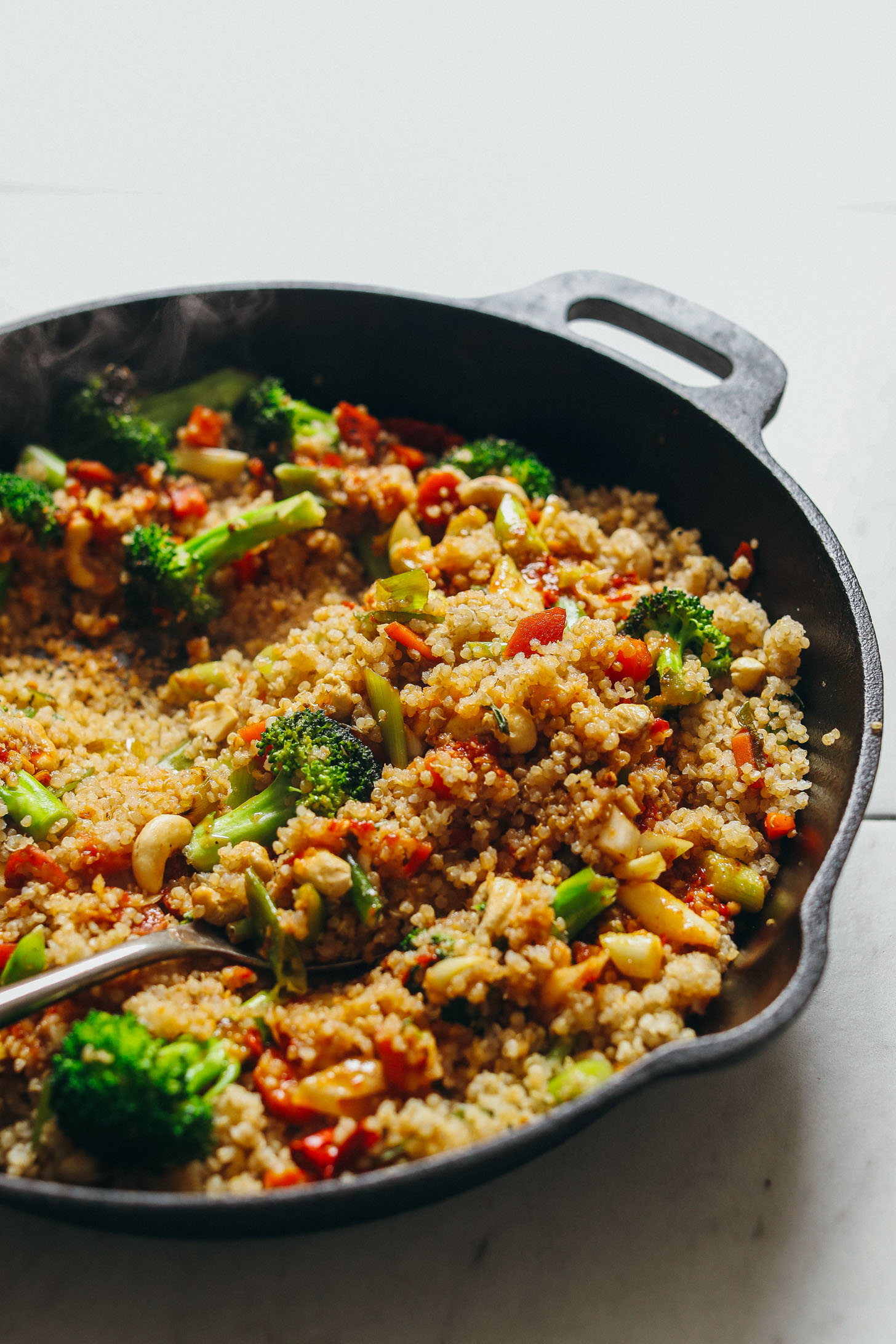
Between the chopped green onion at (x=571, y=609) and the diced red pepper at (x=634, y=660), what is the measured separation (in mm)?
143

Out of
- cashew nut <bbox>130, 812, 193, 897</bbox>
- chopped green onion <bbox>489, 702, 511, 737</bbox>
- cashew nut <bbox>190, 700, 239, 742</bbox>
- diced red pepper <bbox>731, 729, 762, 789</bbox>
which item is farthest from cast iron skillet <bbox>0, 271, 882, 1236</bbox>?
cashew nut <bbox>190, 700, 239, 742</bbox>

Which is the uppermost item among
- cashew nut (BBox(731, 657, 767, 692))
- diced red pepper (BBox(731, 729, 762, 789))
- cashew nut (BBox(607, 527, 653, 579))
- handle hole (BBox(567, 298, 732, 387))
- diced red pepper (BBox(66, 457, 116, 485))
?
handle hole (BBox(567, 298, 732, 387))

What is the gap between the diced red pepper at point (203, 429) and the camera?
8.25 feet

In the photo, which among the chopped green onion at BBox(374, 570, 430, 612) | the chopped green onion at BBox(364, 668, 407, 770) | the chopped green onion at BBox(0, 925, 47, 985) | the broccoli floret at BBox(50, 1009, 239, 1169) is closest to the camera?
the broccoli floret at BBox(50, 1009, 239, 1169)

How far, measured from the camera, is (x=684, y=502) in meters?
2.31

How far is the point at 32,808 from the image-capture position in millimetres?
1786

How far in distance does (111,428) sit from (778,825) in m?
1.83

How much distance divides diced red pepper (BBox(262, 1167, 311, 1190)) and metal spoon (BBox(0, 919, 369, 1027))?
0.32m

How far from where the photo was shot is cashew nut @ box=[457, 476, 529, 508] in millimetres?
2236

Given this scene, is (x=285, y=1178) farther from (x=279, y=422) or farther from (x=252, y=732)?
(x=279, y=422)

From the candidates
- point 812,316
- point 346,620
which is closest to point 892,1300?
point 346,620

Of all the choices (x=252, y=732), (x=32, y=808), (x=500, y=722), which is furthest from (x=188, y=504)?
(x=500, y=722)

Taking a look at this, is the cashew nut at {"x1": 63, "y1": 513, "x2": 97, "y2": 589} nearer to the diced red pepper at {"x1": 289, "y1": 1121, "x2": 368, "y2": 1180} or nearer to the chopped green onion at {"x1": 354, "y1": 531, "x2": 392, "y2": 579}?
the chopped green onion at {"x1": 354, "y1": 531, "x2": 392, "y2": 579}

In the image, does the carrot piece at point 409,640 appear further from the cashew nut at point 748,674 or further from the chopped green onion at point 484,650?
the cashew nut at point 748,674
